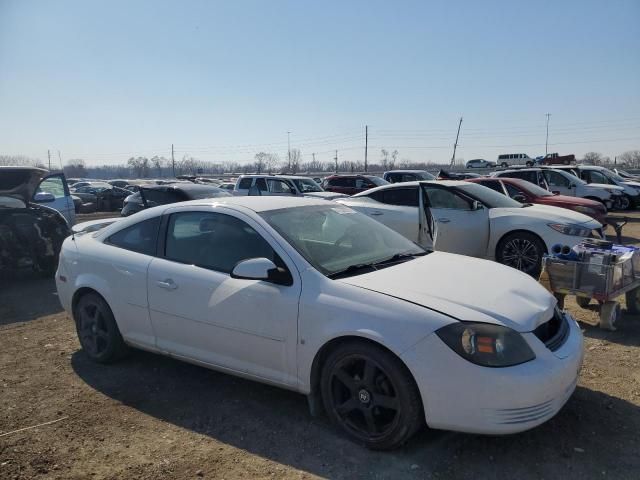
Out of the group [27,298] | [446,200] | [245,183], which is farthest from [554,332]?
[245,183]

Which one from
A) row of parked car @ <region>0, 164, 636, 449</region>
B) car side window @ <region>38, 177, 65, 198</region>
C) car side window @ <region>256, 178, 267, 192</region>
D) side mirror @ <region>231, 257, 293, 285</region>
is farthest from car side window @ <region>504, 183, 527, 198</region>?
car side window @ <region>38, 177, 65, 198</region>

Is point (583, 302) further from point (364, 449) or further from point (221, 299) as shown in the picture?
point (221, 299)

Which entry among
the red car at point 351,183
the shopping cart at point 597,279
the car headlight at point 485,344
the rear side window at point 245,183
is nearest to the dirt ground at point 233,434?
the shopping cart at point 597,279

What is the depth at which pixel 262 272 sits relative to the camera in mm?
3295

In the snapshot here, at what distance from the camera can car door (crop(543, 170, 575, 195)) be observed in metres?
16.5

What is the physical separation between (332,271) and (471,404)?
47.2 inches

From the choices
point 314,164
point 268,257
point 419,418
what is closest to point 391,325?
point 419,418

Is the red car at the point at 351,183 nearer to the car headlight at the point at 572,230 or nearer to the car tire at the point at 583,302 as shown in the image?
the car headlight at the point at 572,230

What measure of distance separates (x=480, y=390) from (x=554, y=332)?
2.85 feet

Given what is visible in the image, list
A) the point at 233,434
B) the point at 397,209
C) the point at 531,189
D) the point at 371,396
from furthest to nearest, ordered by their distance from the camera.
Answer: the point at 531,189
the point at 397,209
the point at 233,434
the point at 371,396

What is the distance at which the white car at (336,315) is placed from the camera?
2.79 metres

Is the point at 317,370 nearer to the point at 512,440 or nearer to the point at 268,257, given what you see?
the point at 268,257

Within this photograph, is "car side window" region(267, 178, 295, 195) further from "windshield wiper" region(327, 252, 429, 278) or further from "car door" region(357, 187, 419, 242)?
"windshield wiper" region(327, 252, 429, 278)

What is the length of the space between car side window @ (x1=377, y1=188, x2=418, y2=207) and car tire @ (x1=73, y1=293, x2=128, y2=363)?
5.42 meters
